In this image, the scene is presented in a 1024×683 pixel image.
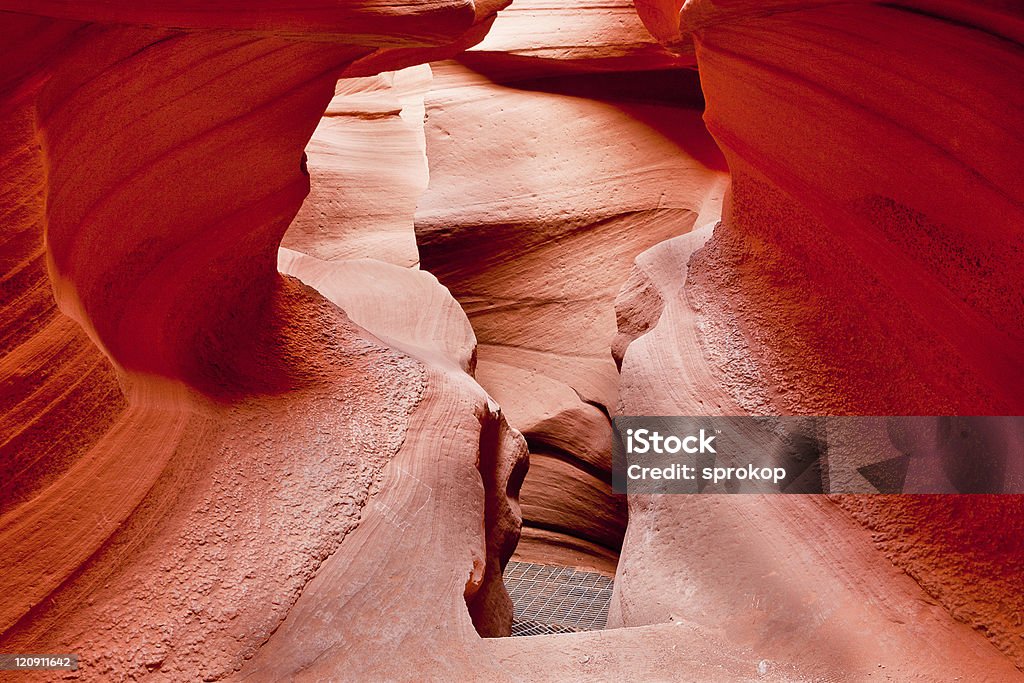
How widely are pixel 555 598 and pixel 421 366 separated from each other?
139 cm

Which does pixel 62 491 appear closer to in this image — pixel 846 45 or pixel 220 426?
pixel 220 426

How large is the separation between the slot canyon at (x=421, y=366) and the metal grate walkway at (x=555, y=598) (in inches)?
19.4

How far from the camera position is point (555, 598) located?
12.8ft

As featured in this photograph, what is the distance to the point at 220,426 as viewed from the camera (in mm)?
2510

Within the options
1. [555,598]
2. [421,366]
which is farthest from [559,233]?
[421,366]

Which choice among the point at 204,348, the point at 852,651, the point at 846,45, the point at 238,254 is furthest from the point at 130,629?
the point at 846,45

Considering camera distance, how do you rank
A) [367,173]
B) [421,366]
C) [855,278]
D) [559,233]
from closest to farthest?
[855,278], [421,366], [559,233], [367,173]

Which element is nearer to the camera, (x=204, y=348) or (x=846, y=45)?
(x=846, y=45)

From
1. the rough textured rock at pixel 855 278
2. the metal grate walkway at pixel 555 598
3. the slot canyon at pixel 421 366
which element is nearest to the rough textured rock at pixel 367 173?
the slot canyon at pixel 421 366

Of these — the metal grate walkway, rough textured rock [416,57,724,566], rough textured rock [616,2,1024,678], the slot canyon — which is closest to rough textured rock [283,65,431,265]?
rough textured rock [416,57,724,566]

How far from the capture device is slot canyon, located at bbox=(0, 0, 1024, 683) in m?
1.99

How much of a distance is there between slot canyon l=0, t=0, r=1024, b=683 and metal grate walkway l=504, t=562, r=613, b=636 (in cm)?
49

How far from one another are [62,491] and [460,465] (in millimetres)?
1118

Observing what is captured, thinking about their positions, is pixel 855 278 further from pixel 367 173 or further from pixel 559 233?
pixel 367 173
